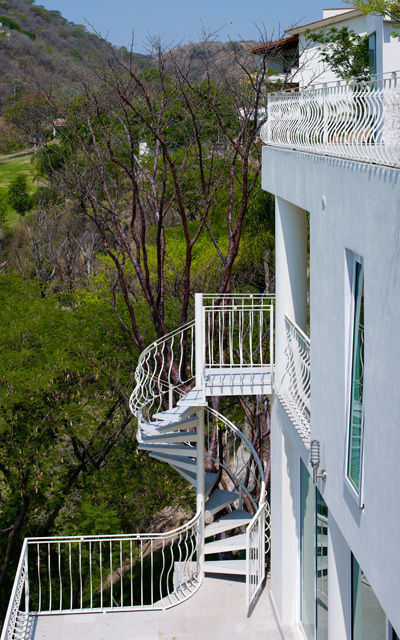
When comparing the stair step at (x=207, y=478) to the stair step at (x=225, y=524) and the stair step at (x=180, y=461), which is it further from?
the stair step at (x=225, y=524)

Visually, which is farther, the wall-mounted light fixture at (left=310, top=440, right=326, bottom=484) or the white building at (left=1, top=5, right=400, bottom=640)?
the wall-mounted light fixture at (left=310, top=440, right=326, bottom=484)

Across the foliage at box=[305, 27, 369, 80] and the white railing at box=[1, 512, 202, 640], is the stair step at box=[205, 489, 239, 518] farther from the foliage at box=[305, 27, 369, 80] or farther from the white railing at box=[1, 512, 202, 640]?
the foliage at box=[305, 27, 369, 80]

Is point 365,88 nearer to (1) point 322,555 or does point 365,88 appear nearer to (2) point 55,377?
(1) point 322,555

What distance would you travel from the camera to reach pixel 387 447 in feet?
14.3

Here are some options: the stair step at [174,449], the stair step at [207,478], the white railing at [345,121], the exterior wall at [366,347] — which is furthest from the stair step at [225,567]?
the white railing at [345,121]

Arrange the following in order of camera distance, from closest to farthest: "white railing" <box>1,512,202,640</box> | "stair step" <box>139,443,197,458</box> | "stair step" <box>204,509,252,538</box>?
"white railing" <box>1,512,202,640</box> → "stair step" <box>139,443,197,458</box> → "stair step" <box>204,509,252,538</box>

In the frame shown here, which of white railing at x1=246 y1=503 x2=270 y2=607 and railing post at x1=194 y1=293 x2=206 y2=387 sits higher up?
railing post at x1=194 y1=293 x2=206 y2=387

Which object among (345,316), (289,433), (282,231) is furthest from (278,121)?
(345,316)

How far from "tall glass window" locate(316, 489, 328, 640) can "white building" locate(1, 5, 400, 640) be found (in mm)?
28

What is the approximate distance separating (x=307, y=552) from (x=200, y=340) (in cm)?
268

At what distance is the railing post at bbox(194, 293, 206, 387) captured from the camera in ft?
31.9

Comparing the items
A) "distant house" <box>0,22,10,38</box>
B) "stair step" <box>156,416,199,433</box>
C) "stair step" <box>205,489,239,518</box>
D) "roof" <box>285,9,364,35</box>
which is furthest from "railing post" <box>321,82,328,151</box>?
"distant house" <box>0,22,10,38</box>

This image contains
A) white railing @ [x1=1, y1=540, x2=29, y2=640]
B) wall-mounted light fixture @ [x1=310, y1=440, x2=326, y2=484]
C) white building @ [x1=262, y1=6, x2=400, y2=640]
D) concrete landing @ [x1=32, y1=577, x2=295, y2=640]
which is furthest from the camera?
concrete landing @ [x1=32, y1=577, x2=295, y2=640]

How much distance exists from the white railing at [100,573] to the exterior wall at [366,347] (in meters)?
4.38
